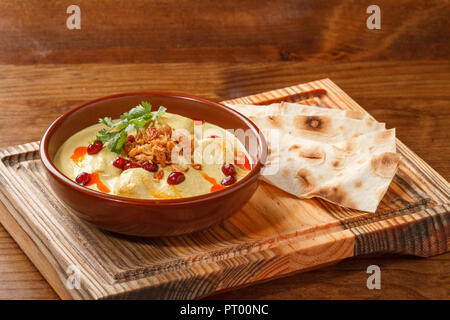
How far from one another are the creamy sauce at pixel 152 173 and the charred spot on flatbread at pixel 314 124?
1.51 feet

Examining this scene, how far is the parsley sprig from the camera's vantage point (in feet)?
9.05

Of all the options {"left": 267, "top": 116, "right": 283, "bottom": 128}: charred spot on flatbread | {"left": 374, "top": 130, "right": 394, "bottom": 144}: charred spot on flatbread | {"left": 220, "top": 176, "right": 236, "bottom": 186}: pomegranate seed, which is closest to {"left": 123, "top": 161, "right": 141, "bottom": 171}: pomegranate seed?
{"left": 220, "top": 176, "right": 236, "bottom": 186}: pomegranate seed

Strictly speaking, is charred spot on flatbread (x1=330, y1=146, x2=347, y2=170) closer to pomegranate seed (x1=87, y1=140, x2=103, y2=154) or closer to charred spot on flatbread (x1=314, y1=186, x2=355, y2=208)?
charred spot on flatbread (x1=314, y1=186, x2=355, y2=208)

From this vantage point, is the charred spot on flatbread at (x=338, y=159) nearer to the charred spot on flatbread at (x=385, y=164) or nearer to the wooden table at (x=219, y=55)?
the charred spot on flatbread at (x=385, y=164)

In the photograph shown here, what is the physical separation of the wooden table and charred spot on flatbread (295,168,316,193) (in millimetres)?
959

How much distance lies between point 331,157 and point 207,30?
241 cm

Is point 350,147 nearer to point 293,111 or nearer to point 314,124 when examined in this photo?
point 314,124

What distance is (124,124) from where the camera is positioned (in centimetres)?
282

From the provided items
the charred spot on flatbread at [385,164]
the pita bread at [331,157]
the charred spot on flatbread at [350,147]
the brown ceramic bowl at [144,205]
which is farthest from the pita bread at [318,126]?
the brown ceramic bowl at [144,205]

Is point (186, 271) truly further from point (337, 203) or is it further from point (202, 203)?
point (337, 203)

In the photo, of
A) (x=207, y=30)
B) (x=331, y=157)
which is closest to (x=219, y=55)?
(x=207, y=30)

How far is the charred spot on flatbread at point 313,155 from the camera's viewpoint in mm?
3027

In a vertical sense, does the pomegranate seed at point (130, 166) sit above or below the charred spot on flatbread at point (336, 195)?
above

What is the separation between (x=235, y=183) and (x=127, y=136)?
0.58m
